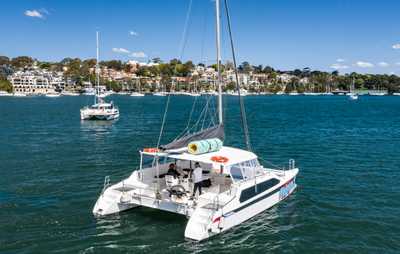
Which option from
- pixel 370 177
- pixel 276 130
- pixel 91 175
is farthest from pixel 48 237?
pixel 276 130

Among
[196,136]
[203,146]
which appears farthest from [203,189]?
[196,136]

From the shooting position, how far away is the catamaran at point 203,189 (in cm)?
1489

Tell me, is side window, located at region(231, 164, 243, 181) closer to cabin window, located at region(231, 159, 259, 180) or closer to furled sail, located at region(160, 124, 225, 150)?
cabin window, located at region(231, 159, 259, 180)

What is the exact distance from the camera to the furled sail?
56.2 feet

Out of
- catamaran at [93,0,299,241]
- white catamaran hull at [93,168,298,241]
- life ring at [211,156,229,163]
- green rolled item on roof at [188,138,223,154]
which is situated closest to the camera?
white catamaran hull at [93,168,298,241]

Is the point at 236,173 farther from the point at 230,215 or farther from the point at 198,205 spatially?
the point at 198,205

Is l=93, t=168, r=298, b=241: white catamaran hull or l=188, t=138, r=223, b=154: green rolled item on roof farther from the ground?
l=188, t=138, r=223, b=154: green rolled item on roof

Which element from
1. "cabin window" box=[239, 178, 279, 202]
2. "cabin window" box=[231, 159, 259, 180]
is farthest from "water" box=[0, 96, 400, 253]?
"cabin window" box=[231, 159, 259, 180]

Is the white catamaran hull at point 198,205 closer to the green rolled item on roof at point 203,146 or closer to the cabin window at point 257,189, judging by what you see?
the cabin window at point 257,189

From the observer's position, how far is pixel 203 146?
55.3 ft

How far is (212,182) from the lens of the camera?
18.2 meters

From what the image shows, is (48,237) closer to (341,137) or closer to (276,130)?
(341,137)

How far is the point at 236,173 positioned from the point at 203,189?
1.64 metres

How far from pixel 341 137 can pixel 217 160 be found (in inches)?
1316
